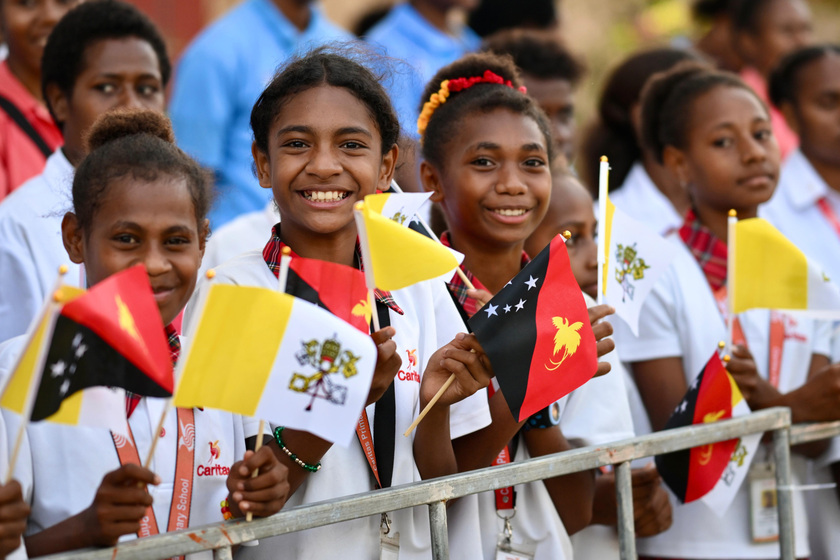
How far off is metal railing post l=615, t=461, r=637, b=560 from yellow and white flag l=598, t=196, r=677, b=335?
0.47 metres

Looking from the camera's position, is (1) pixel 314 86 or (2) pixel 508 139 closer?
(1) pixel 314 86

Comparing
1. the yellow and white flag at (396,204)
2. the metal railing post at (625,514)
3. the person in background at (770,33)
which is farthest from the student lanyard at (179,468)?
the person in background at (770,33)

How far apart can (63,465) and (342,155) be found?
3.58 ft

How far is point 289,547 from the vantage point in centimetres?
260

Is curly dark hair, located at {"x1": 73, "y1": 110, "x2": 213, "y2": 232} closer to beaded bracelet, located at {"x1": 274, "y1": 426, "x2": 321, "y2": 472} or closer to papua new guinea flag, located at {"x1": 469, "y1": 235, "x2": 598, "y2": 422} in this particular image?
beaded bracelet, located at {"x1": 274, "y1": 426, "x2": 321, "y2": 472}

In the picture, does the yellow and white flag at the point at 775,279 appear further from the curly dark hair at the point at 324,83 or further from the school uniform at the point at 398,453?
the curly dark hair at the point at 324,83

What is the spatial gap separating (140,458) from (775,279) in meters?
2.05

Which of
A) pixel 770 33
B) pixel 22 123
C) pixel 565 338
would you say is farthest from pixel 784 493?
pixel 770 33

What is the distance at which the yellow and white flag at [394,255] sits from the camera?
2436 millimetres

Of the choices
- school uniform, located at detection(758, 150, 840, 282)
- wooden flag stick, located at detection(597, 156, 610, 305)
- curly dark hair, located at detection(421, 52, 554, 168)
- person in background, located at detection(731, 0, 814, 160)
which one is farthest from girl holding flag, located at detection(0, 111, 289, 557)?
person in background, located at detection(731, 0, 814, 160)

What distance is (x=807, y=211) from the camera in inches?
197

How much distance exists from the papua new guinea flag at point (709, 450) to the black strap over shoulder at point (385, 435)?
3.46ft

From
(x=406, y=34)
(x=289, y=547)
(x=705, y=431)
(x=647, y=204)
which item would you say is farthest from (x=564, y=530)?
(x=406, y=34)

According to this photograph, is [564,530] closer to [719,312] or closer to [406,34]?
[719,312]
